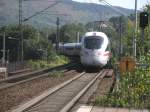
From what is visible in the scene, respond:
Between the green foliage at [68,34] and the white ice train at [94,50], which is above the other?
the green foliage at [68,34]

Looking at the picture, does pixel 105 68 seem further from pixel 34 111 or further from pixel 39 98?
pixel 34 111

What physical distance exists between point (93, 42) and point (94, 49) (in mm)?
600

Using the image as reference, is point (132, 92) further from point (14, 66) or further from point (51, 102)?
point (14, 66)

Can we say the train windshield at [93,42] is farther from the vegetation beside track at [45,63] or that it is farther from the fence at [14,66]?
the vegetation beside track at [45,63]

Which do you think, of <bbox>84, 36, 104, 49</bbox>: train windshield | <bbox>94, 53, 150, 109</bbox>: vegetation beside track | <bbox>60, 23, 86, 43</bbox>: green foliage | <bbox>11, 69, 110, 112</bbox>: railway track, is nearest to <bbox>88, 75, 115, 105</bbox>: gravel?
<bbox>11, 69, 110, 112</bbox>: railway track

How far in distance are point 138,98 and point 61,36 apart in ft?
411

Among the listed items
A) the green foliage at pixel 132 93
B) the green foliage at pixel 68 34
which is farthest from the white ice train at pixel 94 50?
the green foliage at pixel 68 34

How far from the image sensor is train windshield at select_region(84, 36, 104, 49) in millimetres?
40688

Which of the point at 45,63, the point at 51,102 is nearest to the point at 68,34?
the point at 45,63

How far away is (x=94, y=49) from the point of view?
133 ft

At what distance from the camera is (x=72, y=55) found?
76.7 m

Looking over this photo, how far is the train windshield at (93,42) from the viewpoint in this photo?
133ft

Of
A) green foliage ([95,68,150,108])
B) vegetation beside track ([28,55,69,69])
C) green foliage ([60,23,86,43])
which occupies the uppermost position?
green foliage ([60,23,86,43])

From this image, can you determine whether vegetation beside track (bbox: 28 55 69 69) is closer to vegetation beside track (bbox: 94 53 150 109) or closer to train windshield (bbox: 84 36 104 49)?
train windshield (bbox: 84 36 104 49)
